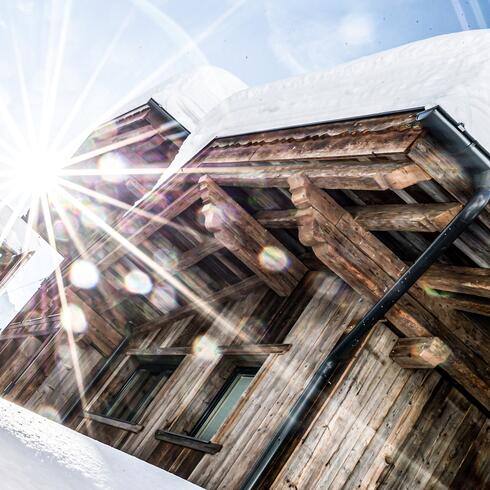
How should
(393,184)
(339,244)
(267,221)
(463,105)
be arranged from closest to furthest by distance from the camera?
(463,105)
(393,184)
(339,244)
(267,221)

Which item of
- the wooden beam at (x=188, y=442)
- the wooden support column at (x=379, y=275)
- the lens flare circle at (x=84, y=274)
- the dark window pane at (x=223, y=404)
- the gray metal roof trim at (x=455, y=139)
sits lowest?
the wooden beam at (x=188, y=442)

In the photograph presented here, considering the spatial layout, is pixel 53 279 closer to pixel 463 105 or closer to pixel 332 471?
pixel 332 471

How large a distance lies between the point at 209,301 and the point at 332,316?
1.96 m

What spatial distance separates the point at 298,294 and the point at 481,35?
2.44m

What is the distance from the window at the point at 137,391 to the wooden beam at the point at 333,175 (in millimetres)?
2532

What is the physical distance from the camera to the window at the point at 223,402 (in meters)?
4.54

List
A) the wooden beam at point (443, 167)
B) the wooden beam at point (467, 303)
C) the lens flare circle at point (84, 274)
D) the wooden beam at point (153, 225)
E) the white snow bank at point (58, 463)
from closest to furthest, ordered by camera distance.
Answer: the white snow bank at point (58, 463) < the wooden beam at point (443, 167) < the wooden beam at point (467, 303) < the wooden beam at point (153, 225) < the lens flare circle at point (84, 274)

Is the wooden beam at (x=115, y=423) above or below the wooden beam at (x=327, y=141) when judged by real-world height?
below

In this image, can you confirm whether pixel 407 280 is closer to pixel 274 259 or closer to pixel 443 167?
pixel 443 167

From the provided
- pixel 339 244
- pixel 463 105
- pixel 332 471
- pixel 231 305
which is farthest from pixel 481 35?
pixel 231 305

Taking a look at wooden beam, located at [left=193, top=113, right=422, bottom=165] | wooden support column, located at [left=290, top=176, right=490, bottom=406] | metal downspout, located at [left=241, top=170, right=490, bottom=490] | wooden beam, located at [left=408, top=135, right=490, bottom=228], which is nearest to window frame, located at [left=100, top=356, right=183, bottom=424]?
metal downspout, located at [left=241, top=170, right=490, bottom=490]

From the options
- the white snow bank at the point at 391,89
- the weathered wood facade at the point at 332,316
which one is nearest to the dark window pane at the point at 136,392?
the weathered wood facade at the point at 332,316

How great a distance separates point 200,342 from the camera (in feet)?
17.3

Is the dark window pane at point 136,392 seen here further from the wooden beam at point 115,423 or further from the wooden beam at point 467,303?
the wooden beam at point 467,303
